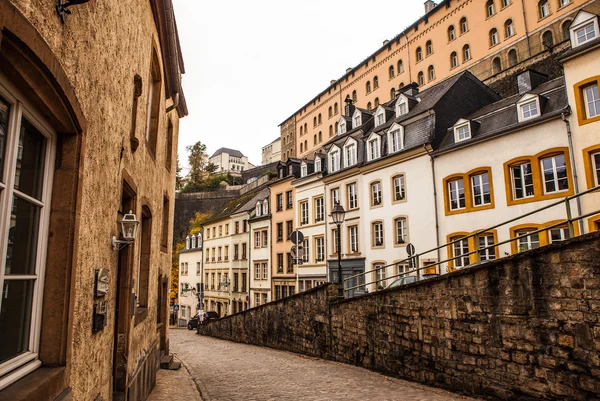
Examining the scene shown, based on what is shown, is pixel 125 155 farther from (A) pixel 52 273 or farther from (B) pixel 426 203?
(B) pixel 426 203

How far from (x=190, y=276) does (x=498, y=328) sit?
49016 mm

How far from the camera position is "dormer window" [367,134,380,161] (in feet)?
85.5

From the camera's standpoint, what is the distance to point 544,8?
3731cm

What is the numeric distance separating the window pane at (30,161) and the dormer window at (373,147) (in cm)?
2380

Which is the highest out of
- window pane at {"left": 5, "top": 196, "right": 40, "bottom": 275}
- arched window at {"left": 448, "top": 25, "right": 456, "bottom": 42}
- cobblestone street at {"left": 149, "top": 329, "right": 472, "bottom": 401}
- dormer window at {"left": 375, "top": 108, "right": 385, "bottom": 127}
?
arched window at {"left": 448, "top": 25, "right": 456, "bottom": 42}

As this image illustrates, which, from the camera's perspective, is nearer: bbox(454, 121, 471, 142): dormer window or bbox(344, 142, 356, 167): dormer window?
bbox(454, 121, 471, 142): dormer window

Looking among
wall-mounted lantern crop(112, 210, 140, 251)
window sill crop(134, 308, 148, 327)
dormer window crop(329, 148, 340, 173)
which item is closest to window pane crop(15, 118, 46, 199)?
wall-mounted lantern crop(112, 210, 140, 251)

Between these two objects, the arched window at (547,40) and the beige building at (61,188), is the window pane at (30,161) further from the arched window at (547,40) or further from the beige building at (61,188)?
the arched window at (547,40)

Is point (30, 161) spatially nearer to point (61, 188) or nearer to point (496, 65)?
point (61, 188)

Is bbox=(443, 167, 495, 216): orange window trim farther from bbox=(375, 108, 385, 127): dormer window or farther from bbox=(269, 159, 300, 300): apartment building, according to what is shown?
bbox=(269, 159, 300, 300): apartment building

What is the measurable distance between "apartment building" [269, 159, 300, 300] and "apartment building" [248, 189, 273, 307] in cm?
81

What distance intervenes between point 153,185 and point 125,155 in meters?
3.89

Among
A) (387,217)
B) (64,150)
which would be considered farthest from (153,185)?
(387,217)

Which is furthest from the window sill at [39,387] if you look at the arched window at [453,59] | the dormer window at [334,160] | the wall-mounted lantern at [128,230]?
the arched window at [453,59]
